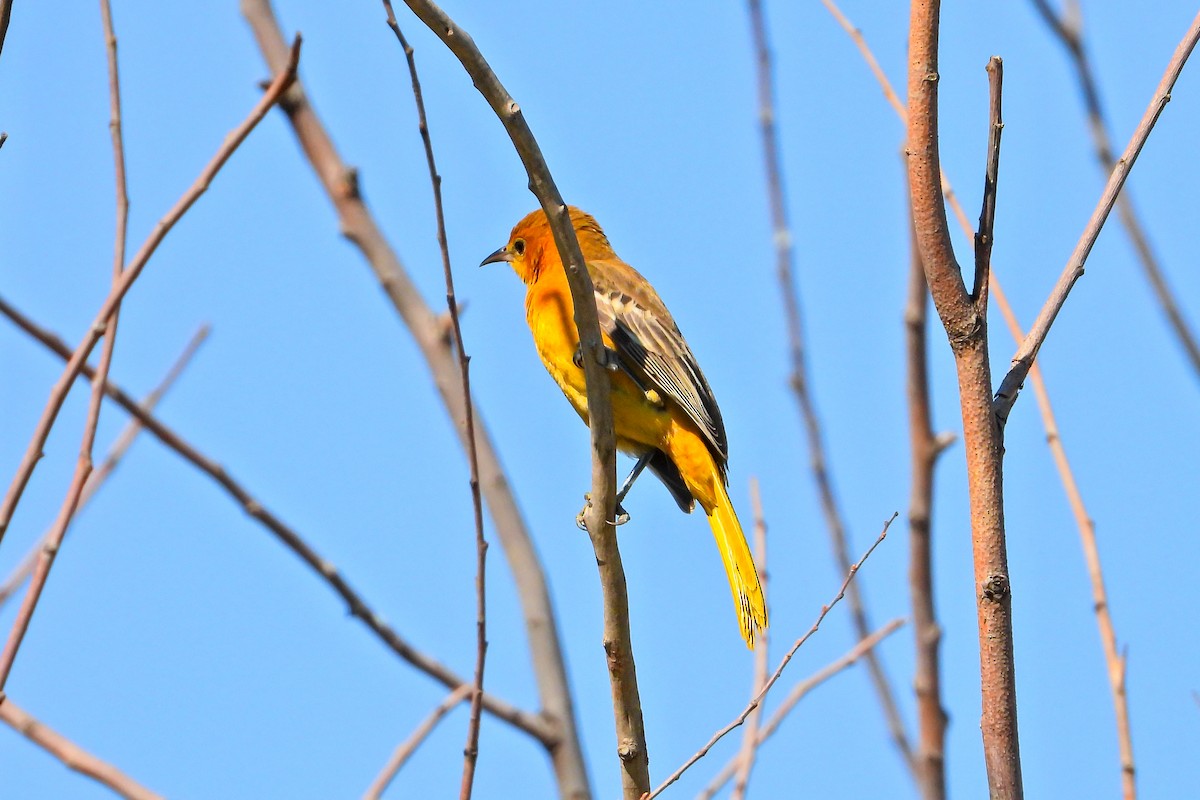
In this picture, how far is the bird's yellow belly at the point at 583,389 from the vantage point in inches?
200

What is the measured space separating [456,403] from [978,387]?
2265 millimetres

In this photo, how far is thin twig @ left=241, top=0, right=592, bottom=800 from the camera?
3.89 metres

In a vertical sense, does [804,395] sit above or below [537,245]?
below

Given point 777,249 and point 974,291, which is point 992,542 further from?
point 777,249

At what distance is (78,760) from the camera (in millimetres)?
2262

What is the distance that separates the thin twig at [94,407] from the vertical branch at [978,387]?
1.40m

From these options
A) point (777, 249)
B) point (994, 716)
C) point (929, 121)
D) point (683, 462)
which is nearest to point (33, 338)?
point (929, 121)

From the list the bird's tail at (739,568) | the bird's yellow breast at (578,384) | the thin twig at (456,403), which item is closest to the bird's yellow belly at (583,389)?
the bird's yellow breast at (578,384)

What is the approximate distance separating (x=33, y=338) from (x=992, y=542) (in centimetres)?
189

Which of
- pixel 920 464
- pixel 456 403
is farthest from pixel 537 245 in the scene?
pixel 920 464

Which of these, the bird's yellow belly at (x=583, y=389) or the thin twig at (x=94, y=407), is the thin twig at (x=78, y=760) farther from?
the bird's yellow belly at (x=583, y=389)

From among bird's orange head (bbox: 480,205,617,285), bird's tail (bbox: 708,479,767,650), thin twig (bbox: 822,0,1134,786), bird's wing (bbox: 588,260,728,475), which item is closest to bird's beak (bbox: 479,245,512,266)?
bird's orange head (bbox: 480,205,617,285)

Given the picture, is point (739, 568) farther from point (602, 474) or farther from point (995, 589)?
point (995, 589)

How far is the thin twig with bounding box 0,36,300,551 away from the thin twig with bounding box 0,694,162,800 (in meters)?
0.39
